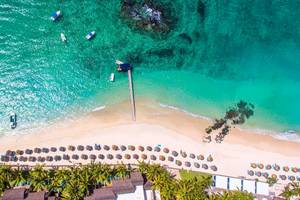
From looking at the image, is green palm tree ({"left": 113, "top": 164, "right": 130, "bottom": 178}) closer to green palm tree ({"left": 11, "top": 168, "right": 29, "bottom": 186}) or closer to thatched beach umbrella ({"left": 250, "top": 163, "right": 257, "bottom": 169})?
green palm tree ({"left": 11, "top": 168, "right": 29, "bottom": 186})

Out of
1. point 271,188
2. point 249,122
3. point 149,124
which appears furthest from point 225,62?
point 271,188

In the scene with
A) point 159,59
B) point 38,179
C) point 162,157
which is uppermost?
point 159,59

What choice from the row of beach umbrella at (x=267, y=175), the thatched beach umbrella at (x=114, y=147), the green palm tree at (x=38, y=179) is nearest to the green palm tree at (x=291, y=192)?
the row of beach umbrella at (x=267, y=175)

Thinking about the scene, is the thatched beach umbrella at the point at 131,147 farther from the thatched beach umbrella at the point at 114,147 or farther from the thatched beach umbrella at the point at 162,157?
the thatched beach umbrella at the point at 162,157

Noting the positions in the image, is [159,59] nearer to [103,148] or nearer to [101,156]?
[103,148]

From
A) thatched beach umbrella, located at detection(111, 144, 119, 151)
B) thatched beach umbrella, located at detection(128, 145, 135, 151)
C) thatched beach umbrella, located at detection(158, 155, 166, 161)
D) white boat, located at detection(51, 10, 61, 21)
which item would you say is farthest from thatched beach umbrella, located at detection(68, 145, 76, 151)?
white boat, located at detection(51, 10, 61, 21)

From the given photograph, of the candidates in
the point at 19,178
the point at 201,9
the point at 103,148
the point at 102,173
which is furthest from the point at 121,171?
the point at 201,9

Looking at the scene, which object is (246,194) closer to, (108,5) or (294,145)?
(294,145)
